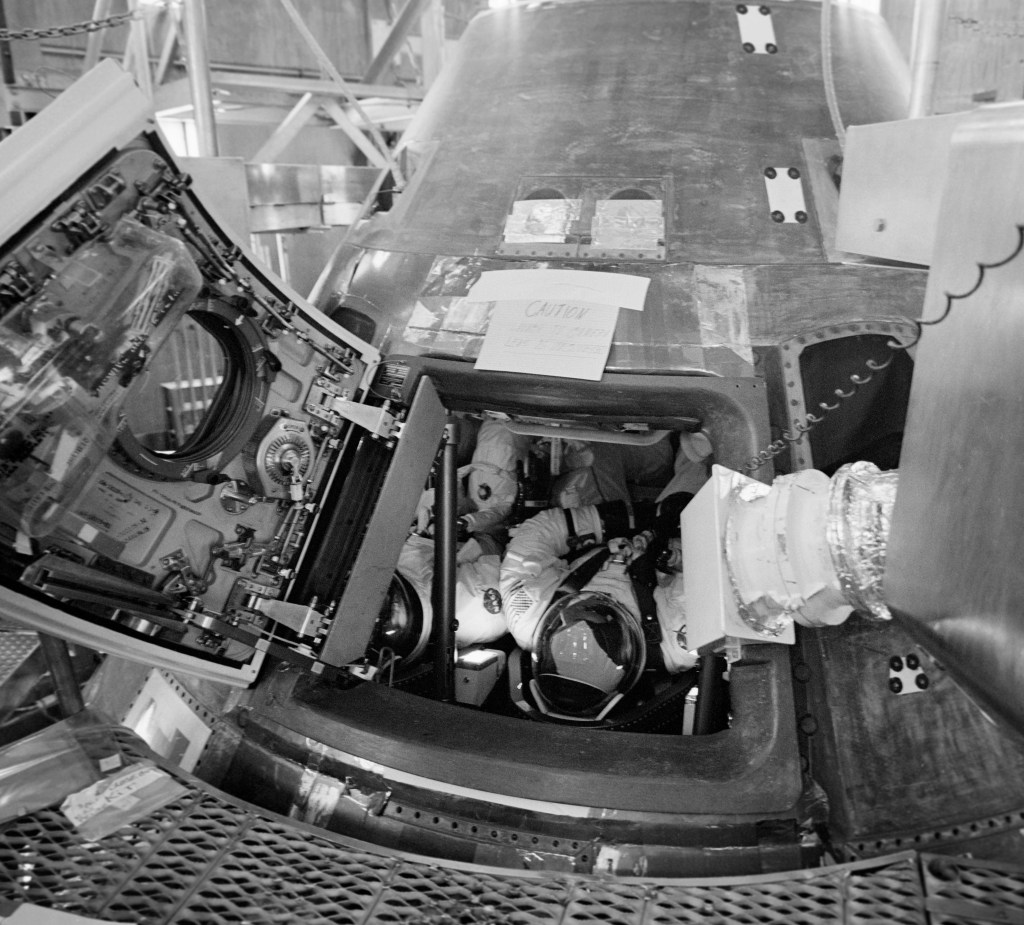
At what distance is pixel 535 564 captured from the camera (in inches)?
140

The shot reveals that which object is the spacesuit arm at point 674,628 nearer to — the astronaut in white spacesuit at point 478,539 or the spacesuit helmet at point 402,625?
the astronaut in white spacesuit at point 478,539

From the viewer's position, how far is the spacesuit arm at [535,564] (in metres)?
3.37

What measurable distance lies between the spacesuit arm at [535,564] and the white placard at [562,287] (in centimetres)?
101

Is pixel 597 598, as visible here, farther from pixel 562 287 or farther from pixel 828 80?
pixel 828 80

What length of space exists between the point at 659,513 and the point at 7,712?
2120 millimetres

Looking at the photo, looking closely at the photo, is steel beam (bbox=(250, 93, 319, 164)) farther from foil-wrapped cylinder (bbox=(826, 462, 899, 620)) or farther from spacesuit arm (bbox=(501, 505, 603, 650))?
foil-wrapped cylinder (bbox=(826, 462, 899, 620))

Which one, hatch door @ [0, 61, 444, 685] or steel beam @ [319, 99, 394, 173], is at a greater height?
hatch door @ [0, 61, 444, 685]

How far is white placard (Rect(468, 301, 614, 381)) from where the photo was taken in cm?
Result: 273

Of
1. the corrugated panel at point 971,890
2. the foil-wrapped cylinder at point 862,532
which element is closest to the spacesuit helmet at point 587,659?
Answer: the foil-wrapped cylinder at point 862,532

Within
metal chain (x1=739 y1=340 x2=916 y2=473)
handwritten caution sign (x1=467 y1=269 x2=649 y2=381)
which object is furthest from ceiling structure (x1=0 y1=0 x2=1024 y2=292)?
handwritten caution sign (x1=467 y1=269 x2=649 y2=381)

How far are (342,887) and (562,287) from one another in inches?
65.5

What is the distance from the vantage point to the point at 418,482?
3.04 meters

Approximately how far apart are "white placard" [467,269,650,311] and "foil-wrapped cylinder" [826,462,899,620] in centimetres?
92

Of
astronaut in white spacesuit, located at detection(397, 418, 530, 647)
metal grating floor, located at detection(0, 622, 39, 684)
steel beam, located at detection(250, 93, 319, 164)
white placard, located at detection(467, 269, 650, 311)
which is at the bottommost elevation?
astronaut in white spacesuit, located at detection(397, 418, 530, 647)
